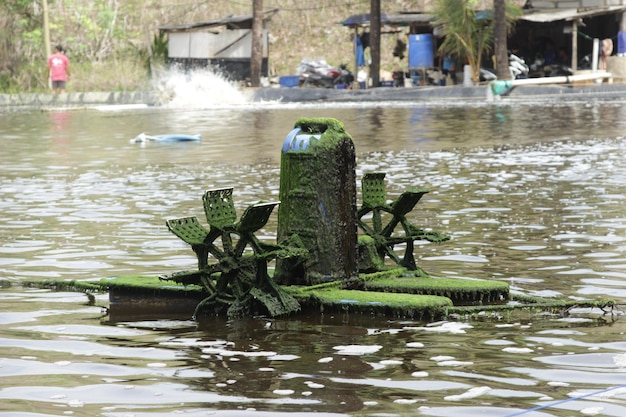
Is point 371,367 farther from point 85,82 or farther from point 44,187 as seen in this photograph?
point 85,82

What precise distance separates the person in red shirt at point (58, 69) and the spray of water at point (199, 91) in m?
3.23

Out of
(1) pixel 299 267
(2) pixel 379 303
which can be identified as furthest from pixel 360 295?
(1) pixel 299 267

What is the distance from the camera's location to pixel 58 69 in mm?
40219

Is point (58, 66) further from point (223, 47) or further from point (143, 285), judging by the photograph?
point (143, 285)

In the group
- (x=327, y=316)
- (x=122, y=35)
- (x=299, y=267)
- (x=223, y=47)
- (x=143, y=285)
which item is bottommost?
(x=327, y=316)

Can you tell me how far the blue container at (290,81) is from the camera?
42875 mm

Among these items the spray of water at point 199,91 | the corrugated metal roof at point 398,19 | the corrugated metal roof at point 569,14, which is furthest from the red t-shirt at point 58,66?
the corrugated metal roof at point 569,14

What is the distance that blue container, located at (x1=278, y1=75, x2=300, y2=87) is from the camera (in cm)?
4288

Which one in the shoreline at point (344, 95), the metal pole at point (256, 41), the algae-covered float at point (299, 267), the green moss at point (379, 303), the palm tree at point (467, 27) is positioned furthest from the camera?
the metal pole at point (256, 41)

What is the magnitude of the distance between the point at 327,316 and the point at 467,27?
32777mm

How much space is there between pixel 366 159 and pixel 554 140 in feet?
13.4

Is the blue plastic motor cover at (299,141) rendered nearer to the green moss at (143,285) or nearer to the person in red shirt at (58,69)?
the green moss at (143,285)

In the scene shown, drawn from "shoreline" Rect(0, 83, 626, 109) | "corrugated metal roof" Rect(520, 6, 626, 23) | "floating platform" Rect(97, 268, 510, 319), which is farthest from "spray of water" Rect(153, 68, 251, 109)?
"floating platform" Rect(97, 268, 510, 319)

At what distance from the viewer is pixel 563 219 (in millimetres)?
11312
